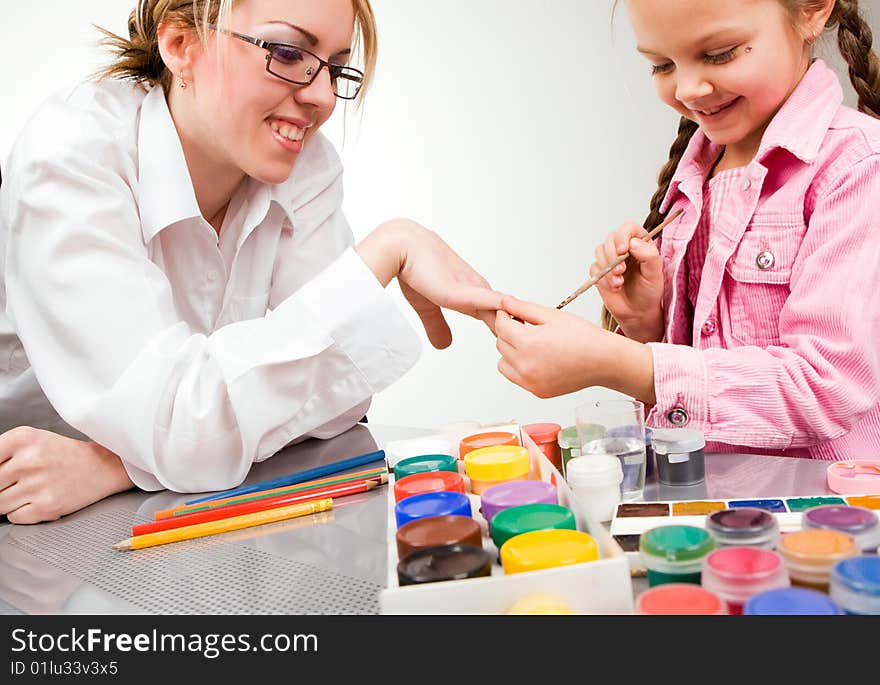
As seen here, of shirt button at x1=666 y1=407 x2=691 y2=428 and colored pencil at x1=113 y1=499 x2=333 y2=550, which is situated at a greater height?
shirt button at x1=666 y1=407 x2=691 y2=428

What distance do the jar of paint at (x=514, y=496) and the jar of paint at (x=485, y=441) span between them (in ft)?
0.41

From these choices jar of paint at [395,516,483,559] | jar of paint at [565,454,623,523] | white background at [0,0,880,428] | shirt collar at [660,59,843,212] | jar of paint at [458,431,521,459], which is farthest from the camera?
white background at [0,0,880,428]

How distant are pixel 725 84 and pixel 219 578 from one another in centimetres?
68

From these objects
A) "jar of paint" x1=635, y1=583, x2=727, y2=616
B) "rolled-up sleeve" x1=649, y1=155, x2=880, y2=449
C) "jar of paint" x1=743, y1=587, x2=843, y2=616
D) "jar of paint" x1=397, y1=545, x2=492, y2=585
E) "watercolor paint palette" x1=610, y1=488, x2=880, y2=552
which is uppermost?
"rolled-up sleeve" x1=649, y1=155, x2=880, y2=449

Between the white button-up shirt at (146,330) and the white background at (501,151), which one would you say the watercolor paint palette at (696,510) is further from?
the white background at (501,151)

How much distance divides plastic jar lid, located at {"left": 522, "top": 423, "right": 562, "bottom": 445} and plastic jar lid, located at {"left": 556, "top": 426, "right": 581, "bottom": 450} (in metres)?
0.02

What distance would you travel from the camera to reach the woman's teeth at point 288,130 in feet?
3.27

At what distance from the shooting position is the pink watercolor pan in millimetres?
587

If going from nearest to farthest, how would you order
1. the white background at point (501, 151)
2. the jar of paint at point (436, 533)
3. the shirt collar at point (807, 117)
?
the jar of paint at point (436, 533)
the shirt collar at point (807, 117)
the white background at point (501, 151)

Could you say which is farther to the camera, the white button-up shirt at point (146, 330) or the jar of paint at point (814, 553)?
the white button-up shirt at point (146, 330)

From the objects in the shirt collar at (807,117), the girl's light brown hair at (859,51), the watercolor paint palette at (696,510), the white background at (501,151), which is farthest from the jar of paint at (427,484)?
the white background at (501,151)

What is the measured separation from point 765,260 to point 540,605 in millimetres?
591

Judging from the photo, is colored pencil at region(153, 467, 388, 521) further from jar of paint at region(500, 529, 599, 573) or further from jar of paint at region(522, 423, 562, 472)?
jar of paint at region(500, 529, 599, 573)

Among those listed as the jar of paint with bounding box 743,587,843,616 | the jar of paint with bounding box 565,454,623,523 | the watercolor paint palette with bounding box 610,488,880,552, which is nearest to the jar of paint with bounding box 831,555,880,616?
the jar of paint with bounding box 743,587,843,616
